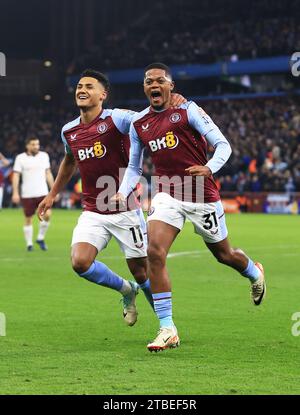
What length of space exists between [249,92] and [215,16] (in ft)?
18.9

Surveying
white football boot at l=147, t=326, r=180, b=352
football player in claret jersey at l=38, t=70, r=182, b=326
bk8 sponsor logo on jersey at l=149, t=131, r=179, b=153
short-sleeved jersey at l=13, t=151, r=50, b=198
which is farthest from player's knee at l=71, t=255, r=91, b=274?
short-sleeved jersey at l=13, t=151, r=50, b=198

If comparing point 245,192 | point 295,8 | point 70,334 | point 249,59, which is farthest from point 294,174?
point 70,334

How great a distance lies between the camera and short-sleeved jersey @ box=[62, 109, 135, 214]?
9.12 m

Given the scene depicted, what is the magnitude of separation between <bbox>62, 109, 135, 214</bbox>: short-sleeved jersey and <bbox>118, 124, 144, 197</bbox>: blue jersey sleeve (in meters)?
0.38

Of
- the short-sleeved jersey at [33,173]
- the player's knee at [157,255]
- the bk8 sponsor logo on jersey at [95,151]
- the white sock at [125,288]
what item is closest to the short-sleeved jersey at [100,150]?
the bk8 sponsor logo on jersey at [95,151]

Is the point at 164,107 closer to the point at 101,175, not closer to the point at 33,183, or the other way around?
the point at 101,175

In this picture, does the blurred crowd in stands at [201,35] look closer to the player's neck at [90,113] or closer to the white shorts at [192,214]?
the player's neck at [90,113]

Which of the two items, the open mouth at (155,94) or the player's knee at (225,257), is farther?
the player's knee at (225,257)

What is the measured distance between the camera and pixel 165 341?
789cm

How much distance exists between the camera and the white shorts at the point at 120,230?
9125mm

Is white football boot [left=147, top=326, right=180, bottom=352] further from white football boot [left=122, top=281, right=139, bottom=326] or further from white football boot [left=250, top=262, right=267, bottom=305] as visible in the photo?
white football boot [left=250, top=262, right=267, bottom=305]

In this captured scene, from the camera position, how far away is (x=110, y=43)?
5778 centimetres

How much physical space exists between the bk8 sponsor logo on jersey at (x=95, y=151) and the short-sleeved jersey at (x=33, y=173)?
34.8ft

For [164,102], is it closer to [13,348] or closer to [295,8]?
[13,348]
